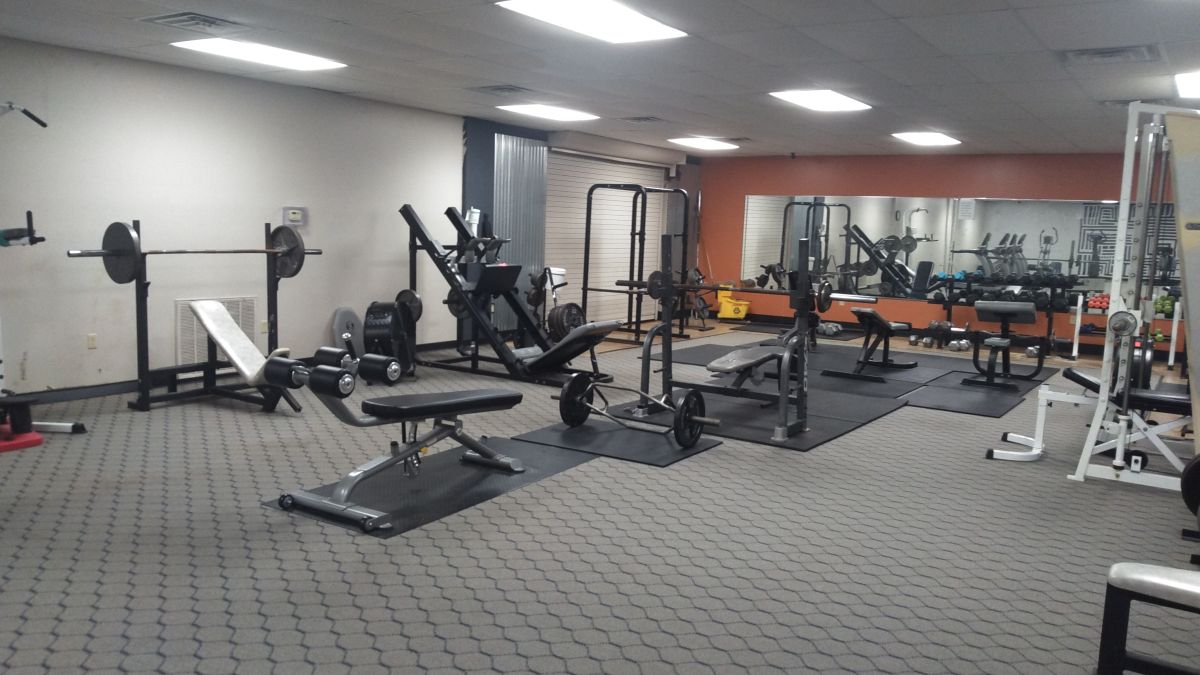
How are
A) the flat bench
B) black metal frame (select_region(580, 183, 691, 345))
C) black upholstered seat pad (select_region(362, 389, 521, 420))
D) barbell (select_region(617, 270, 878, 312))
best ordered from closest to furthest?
black upholstered seat pad (select_region(362, 389, 521, 420)), barbell (select_region(617, 270, 878, 312)), the flat bench, black metal frame (select_region(580, 183, 691, 345))

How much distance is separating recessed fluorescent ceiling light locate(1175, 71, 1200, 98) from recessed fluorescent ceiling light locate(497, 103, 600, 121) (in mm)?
4303

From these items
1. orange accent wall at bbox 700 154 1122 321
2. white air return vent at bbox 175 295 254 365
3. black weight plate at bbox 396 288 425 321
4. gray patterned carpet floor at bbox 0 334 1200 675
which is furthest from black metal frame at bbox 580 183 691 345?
gray patterned carpet floor at bbox 0 334 1200 675

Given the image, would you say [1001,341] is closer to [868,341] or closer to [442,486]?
[868,341]

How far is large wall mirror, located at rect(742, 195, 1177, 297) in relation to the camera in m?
9.51

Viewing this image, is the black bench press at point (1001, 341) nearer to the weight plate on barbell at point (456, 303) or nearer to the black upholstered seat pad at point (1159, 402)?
the black upholstered seat pad at point (1159, 402)

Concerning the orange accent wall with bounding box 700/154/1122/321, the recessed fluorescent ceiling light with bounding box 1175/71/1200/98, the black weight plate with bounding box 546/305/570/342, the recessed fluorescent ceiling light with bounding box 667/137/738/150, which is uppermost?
the recessed fluorescent ceiling light with bounding box 667/137/738/150

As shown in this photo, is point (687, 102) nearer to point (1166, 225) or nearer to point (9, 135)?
point (9, 135)

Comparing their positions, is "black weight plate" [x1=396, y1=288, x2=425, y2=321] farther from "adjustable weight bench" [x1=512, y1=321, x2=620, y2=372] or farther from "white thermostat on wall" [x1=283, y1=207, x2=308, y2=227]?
"adjustable weight bench" [x1=512, y1=321, x2=620, y2=372]

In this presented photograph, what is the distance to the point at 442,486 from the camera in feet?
12.9

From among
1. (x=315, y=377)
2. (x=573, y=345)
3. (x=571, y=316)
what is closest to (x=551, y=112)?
(x=571, y=316)

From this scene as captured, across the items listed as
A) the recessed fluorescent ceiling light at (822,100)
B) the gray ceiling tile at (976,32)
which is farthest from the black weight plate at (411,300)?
the gray ceiling tile at (976,32)

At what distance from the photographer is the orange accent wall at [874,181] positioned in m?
9.29

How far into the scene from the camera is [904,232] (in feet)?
35.1

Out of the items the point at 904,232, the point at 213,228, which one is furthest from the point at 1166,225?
the point at 213,228
